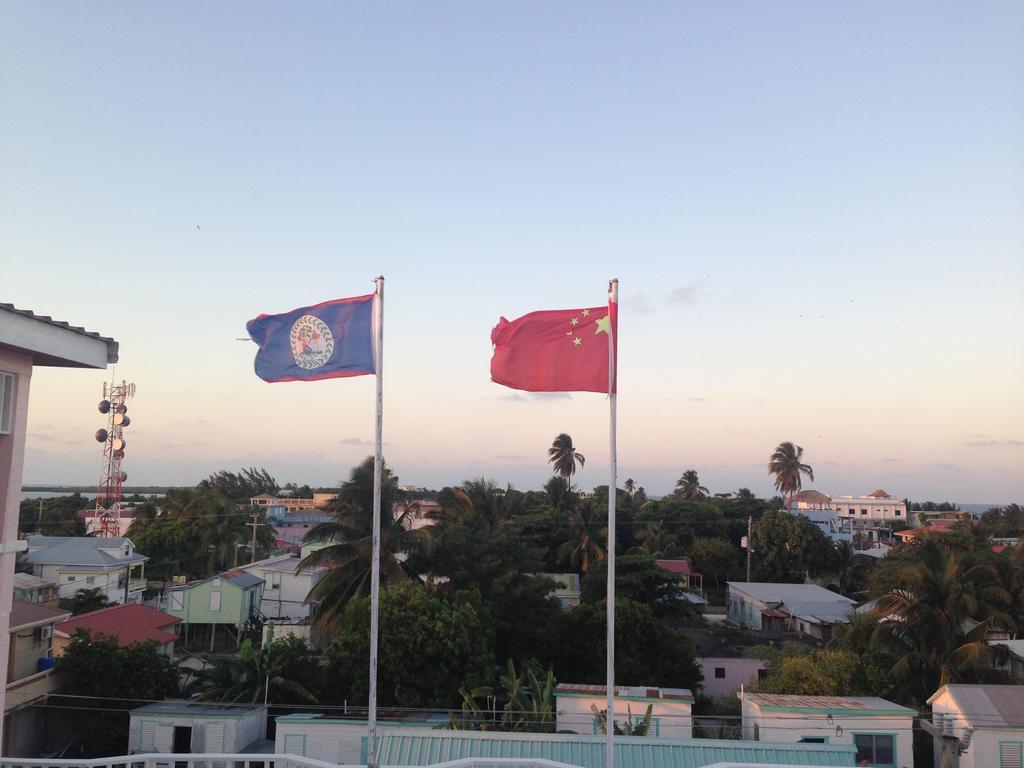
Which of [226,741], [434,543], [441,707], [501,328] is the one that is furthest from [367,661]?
[501,328]

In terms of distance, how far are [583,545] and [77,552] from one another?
1112 inches

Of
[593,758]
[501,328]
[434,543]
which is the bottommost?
[593,758]

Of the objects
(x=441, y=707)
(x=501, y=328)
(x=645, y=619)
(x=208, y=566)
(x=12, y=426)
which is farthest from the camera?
(x=208, y=566)

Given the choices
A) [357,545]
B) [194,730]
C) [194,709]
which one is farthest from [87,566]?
[194,730]

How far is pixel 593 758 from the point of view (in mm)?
14867

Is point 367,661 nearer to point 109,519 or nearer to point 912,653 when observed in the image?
point 912,653

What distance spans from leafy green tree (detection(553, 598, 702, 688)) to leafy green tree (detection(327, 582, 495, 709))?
494 cm

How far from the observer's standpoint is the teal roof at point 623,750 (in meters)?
14.8

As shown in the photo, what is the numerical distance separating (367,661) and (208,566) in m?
35.7

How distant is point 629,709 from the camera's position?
18.1m

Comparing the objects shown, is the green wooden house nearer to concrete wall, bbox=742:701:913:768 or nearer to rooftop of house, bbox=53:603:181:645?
rooftop of house, bbox=53:603:181:645

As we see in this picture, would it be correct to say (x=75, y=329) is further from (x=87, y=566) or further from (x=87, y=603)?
(x=87, y=566)

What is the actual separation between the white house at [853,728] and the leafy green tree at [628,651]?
329 inches

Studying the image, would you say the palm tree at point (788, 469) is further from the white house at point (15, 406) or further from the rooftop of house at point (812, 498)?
the white house at point (15, 406)
